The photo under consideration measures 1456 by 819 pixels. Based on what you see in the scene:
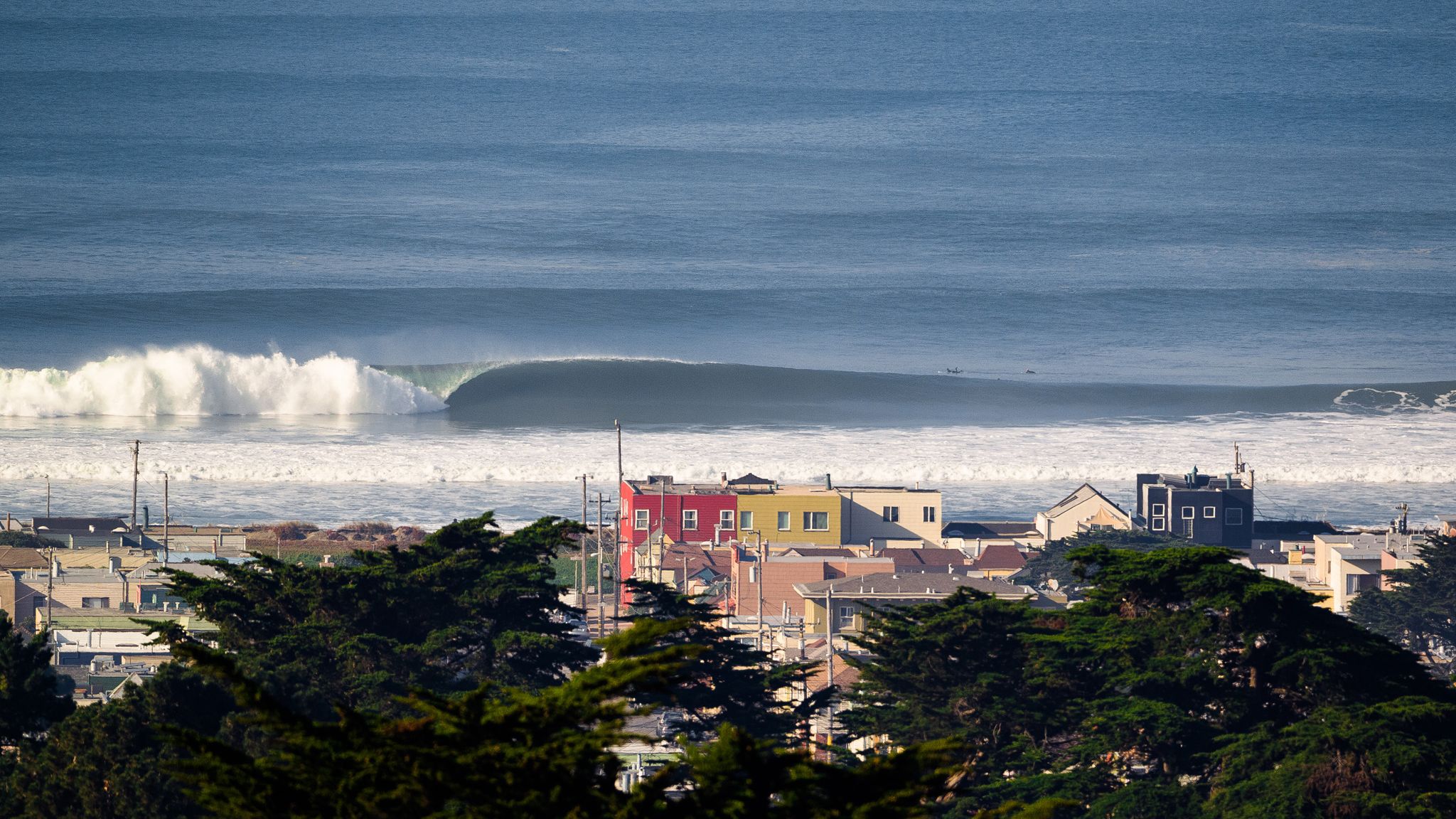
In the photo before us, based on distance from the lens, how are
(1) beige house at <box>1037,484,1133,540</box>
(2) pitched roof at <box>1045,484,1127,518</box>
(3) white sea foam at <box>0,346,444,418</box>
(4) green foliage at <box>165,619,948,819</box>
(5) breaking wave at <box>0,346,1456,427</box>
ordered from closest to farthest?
(4) green foliage at <box>165,619,948,819</box> → (1) beige house at <box>1037,484,1133,540</box> → (2) pitched roof at <box>1045,484,1127,518</box> → (3) white sea foam at <box>0,346,444,418</box> → (5) breaking wave at <box>0,346,1456,427</box>

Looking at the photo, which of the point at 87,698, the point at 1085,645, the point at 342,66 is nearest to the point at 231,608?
the point at 87,698

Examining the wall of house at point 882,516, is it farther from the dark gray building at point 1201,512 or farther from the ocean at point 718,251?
the dark gray building at point 1201,512

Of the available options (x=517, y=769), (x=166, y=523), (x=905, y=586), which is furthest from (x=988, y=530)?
(x=517, y=769)

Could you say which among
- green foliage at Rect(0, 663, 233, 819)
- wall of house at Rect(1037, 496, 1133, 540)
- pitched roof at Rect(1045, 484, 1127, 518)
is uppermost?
pitched roof at Rect(1045, 484, 1127, 518)

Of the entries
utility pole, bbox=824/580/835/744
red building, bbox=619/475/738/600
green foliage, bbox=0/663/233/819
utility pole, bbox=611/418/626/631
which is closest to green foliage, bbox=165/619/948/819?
green foliage, bbox=0/663/233/819

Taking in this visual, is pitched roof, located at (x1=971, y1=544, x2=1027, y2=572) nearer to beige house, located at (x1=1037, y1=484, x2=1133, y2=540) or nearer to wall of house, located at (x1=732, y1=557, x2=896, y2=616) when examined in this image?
wall of house, located at (x1=732, y1=557, x2=896, y2=616)

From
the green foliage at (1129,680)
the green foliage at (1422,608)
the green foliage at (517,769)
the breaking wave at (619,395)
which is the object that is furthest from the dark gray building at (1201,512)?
the green foliage at (517,769)
